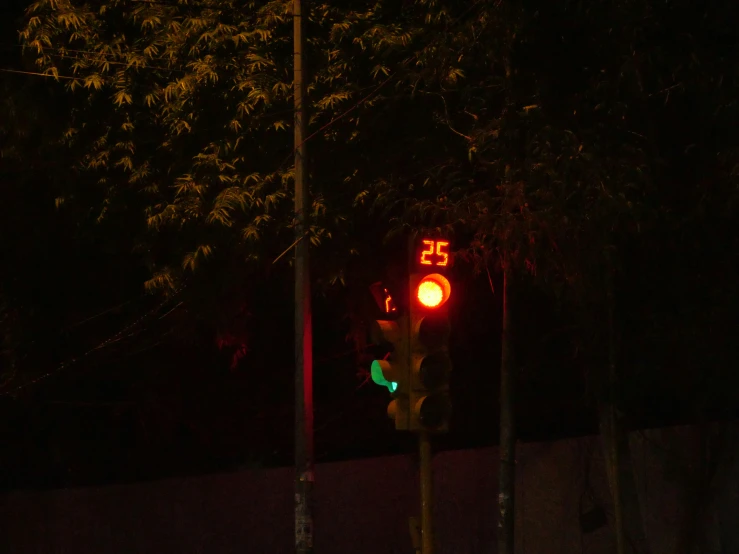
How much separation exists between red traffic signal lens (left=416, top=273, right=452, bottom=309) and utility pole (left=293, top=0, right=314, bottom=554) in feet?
4.99

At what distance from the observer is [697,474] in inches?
469

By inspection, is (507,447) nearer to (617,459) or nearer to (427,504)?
(617,459)

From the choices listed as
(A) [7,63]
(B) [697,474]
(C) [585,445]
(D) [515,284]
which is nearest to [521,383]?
(C) [585,445]

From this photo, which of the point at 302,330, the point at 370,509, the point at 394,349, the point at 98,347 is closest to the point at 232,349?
the point at 98,347

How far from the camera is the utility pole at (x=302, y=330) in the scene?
840 cm

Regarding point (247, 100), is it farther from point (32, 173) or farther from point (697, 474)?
point (697, 474)

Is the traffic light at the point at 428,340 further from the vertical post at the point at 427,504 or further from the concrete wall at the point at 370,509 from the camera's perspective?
the concrete wall at the point at 370,509

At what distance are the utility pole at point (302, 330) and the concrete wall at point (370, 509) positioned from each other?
2225 mm

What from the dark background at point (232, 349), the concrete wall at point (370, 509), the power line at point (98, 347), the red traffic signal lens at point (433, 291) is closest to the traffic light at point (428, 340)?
the red traffic signal lens at point (433, 291)

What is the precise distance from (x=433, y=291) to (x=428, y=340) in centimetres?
39

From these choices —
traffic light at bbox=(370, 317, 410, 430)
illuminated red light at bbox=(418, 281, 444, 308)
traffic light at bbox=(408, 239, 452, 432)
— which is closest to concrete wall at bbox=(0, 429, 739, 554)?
traffic light at bbox=(370, 317, 410, 430)

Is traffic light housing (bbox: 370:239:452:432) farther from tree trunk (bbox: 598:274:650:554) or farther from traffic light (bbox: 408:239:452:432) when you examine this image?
A: tree trunk (bbox: 598:274:650:554)

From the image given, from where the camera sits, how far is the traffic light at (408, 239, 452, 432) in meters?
7.46

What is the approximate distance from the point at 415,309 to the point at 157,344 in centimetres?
439
